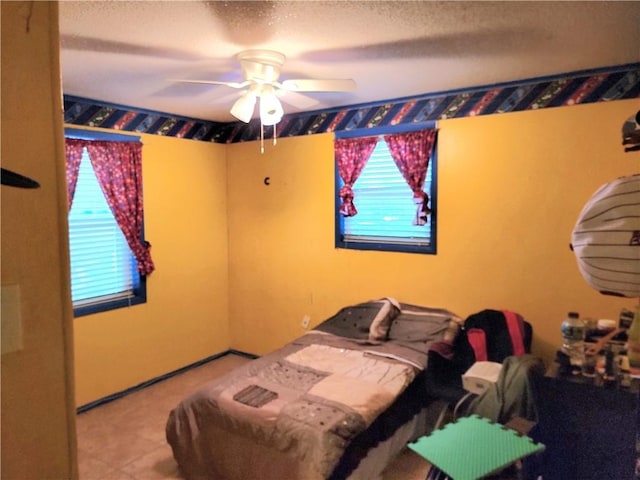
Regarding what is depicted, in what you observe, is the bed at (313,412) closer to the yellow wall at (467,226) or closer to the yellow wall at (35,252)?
the yellow wall at (467,226)

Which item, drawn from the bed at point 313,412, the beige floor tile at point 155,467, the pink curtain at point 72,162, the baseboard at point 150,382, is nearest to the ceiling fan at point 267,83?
the pink curtain at point 72,162

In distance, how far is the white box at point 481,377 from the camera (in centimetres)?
282

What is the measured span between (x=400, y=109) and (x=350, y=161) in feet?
1.92

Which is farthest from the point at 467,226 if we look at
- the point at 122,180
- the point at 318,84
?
the point at 122,180

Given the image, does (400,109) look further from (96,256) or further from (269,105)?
(96,256)

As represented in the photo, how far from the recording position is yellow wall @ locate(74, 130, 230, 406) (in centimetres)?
394

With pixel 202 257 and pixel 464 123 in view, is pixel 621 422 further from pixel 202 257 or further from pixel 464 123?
pixel 202 257

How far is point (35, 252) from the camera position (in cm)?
85

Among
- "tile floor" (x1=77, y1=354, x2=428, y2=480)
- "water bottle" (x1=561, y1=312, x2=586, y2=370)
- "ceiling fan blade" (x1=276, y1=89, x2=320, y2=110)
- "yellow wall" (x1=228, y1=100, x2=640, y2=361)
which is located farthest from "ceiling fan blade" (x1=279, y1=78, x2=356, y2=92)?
"tile floor" (x1=77, y1=354, x2=428, y2=480)

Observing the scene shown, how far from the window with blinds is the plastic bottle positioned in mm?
3571

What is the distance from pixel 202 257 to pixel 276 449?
265 cm

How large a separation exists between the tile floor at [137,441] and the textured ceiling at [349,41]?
2455mm

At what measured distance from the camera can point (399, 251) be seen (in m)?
3.95

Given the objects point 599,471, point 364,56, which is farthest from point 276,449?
point 364,56
